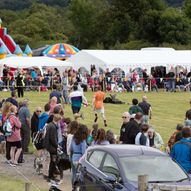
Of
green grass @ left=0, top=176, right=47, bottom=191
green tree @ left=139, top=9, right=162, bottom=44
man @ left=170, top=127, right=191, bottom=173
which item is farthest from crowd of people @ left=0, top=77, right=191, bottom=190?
green tree @ left=139, top=9, right=162, bottom=44

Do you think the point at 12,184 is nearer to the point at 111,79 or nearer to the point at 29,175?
the point at 29,175

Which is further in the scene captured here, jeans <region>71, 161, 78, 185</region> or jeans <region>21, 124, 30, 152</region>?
jeans <region>21, 124, 30, 152</region>

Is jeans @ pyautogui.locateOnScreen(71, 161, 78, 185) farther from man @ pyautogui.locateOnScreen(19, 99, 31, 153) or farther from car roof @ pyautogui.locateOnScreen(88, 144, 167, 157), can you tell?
man @ pyautogui.locateOnScreen(19, 99, 31, 153)

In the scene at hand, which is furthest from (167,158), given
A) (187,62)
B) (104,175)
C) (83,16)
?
(83,16)

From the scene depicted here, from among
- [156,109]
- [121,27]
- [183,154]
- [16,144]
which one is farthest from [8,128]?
[121,27]

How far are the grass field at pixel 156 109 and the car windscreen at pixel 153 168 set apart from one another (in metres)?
4.74

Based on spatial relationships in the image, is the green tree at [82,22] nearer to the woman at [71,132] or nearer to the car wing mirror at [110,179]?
the woman at [71,132]

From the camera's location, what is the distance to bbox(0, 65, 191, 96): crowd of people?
44400 millimetres

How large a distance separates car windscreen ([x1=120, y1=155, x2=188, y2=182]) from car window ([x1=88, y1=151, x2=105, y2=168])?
57 centimetres

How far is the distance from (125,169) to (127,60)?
37.4 meters

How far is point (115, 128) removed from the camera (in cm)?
2616

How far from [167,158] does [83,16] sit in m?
111

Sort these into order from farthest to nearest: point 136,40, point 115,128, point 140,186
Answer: point 136,40
point 115,128
point 140,186

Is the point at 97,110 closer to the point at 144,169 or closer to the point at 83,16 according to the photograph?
the point at 144,169
